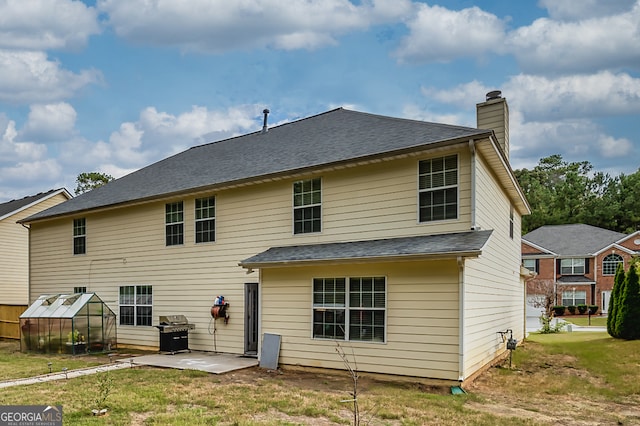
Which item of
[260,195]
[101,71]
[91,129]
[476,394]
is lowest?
[476,394]

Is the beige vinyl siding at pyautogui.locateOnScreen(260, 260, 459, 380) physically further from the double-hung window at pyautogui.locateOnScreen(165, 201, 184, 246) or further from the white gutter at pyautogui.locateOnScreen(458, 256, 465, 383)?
the double-hung window at pyautogui.locateOnScreen(165, 201, 184, 246)

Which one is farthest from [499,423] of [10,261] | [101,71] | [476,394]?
[10,261]

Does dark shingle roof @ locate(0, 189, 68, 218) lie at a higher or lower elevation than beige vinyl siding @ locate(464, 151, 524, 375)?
higher

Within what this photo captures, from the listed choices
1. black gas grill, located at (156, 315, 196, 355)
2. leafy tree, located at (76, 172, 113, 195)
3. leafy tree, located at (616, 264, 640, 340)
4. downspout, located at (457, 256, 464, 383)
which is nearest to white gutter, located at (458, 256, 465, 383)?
downspout, located at (457, 256, 464, 383)

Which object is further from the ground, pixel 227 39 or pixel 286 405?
pixel 227 39

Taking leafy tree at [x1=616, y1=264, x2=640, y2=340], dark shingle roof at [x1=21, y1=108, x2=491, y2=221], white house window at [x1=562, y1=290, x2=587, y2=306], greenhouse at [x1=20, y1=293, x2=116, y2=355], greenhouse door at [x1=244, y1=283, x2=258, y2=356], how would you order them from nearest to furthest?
dark shingle roof at [x1=21, y1=108, x2=491, y2=221]
greenhouse door at [x1=244, y1=283, x2=258, y2=356]
greenhouse at [x1=20, y1=293, x2=116, y2=355]
leafy tree at [x1=616, y1=264, x2=640, y2=340]
white house window at [x1=562, y1=290, x2=587, y2=306]

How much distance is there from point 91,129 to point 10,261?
7.56 metres

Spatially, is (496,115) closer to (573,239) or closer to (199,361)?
(199,361)

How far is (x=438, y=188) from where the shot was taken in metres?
9.46

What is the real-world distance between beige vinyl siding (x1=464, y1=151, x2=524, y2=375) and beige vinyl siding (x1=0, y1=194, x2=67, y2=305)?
22.0 m

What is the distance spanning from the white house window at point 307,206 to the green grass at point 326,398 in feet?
10.8

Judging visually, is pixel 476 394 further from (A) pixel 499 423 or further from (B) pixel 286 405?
(B) pixel 286 405

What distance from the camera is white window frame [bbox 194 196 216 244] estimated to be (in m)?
13.2

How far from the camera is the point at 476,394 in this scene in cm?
801
